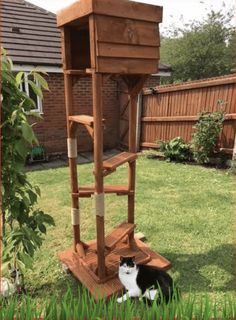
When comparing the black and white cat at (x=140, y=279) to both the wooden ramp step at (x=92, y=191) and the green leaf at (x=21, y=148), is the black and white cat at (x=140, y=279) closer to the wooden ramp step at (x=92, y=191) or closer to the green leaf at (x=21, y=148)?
the wooden ramp step at (x=92, y=191)

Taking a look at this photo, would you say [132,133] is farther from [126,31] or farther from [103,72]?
[126,31]

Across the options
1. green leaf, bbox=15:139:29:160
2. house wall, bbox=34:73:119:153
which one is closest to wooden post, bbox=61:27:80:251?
green leaf, bbox=15:139:29:160

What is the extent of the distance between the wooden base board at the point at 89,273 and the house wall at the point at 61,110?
21.9ft

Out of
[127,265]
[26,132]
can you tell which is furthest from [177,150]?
[26,132]

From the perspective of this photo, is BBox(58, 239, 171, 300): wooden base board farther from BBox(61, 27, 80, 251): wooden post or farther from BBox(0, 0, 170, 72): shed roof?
BBox(0, 0, 170, 72): shed roof

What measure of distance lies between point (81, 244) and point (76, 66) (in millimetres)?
2248

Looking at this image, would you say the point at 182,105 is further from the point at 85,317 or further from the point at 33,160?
the point at 85,317

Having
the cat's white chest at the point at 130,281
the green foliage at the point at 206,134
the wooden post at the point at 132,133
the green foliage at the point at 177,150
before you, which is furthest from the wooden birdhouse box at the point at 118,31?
the green foliage at the point at 177,150

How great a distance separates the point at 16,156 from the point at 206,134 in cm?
646

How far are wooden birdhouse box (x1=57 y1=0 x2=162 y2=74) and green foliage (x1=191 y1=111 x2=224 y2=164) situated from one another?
547cm

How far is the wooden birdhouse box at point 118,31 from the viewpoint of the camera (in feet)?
8.32

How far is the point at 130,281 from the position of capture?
3098 mm

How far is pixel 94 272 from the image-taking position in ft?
11.2

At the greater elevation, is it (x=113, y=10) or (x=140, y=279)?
(x=113, y=10)
